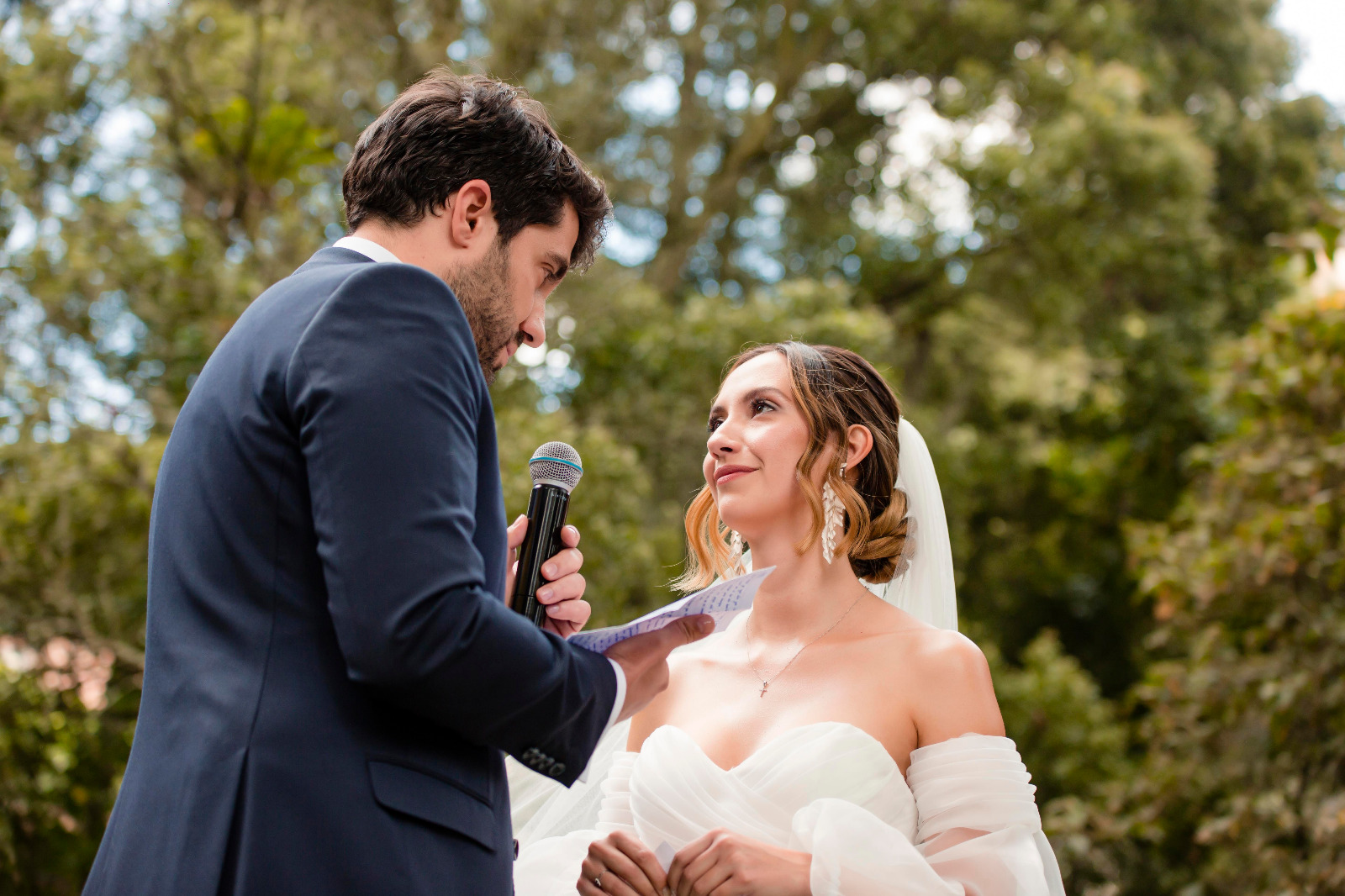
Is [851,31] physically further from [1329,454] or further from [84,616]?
[84,616]

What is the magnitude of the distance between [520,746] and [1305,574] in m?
5.09

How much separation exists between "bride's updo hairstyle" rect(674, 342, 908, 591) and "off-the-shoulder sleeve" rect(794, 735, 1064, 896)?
607 mm

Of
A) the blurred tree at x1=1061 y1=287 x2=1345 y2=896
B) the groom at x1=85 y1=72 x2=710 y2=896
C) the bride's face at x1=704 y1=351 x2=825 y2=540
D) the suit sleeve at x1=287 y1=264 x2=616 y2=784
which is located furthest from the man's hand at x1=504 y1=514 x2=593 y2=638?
the blurred tree at x1=1061 y1=287 x2=1345 y2=896

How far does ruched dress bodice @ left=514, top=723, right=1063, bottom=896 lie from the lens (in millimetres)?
1870

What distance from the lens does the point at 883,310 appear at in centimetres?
1099

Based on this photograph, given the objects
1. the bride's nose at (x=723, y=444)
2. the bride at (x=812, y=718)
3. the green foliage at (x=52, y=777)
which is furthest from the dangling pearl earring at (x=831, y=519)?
the green foliage at (x=52, y=777)

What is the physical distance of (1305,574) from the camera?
5.18 metres

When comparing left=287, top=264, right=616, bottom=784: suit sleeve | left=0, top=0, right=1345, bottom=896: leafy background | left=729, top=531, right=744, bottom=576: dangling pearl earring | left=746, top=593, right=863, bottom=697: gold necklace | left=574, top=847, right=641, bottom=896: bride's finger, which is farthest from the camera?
left=0, top=0, right=1345, bottom=896: leafy background

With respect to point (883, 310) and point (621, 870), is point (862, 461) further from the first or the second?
point (883, 310)

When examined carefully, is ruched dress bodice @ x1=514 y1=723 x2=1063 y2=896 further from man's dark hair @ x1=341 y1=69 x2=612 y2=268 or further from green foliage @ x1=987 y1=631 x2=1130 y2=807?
green foliage @ x1=987 y1=631 x2=1130 y2=807

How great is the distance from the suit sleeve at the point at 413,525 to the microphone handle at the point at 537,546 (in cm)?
33

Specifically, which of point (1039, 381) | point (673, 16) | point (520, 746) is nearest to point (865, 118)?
point (673, 16)

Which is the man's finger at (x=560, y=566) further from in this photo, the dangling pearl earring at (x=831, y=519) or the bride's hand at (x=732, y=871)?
the dangling pearl earring at (x=831, y=519)

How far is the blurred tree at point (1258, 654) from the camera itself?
4.86 m
